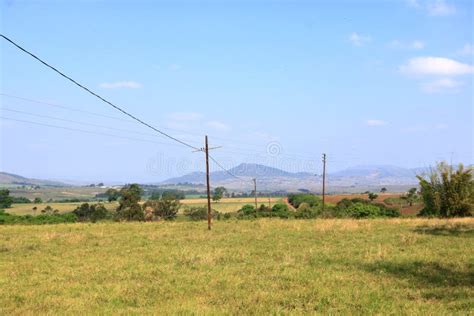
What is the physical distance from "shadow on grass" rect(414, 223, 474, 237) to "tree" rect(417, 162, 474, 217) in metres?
13.0

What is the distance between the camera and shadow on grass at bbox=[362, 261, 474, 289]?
12758 mm

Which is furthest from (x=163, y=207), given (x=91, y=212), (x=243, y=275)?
(x=243, y=275)

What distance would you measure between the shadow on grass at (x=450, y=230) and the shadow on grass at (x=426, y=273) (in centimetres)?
1156

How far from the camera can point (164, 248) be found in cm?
2209

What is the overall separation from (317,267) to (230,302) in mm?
5749

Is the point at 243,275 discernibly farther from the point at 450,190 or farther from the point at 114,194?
the point at 114,194

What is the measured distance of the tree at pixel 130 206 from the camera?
66.1 meters

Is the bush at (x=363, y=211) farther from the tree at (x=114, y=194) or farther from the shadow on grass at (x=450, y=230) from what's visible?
the tree at (x=114, y=194)

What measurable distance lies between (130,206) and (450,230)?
4951cm

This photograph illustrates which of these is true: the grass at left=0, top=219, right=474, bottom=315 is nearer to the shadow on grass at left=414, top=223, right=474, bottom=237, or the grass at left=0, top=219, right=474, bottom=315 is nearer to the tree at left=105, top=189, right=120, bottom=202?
the shadow on grass at left=414, top=223, right=474, bottom=237

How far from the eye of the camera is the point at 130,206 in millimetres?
67375

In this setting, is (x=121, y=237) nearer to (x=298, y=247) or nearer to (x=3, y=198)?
(x=298, y=247)

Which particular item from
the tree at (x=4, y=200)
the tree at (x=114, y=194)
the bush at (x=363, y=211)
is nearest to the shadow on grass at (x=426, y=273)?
the bush at (x=363, y=211)

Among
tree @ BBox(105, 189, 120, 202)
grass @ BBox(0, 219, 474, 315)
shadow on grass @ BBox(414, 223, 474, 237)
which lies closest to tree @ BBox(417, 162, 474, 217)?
shadow on grass @ BBox(414, 223, 474, 237)
